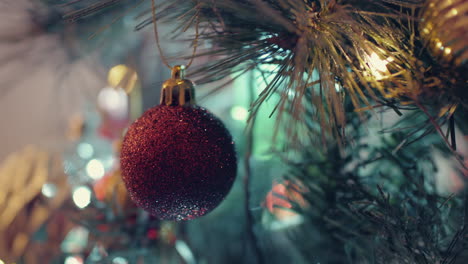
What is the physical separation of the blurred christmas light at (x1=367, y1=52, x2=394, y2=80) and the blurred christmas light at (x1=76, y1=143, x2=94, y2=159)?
→ 639 millimetres

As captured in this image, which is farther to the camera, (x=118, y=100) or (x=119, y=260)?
(x=118, y=100)

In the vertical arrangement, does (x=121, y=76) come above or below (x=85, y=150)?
above

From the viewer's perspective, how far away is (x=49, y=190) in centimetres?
68

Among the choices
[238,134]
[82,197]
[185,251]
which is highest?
[238,134]

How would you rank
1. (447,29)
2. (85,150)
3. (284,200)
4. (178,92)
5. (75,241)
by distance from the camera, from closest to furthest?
1. (447,29)
2. (178,92)
3. (284,200)
4. (75,241)
5. (85,150)

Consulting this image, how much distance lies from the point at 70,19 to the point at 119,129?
0.54 meters

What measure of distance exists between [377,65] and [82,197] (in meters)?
0.55

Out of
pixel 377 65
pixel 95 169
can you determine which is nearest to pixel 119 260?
pixel 95 169

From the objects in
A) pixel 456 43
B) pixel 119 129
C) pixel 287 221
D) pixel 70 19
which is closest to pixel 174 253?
pixel 287 221

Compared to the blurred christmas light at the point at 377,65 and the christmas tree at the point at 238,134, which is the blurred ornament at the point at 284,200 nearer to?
the christmas tree at the point at 238,134

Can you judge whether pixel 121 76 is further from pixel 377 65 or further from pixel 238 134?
pixel 377 65

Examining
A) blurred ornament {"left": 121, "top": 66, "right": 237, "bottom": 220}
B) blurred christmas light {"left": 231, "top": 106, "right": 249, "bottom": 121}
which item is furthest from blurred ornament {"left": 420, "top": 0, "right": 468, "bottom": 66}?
blurred christmas light {"left": 231, "top": 106, "right": 249, "bottom": 121}

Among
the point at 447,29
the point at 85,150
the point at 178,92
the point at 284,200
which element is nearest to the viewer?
the point at 447,29

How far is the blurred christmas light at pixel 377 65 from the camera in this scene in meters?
0.28
